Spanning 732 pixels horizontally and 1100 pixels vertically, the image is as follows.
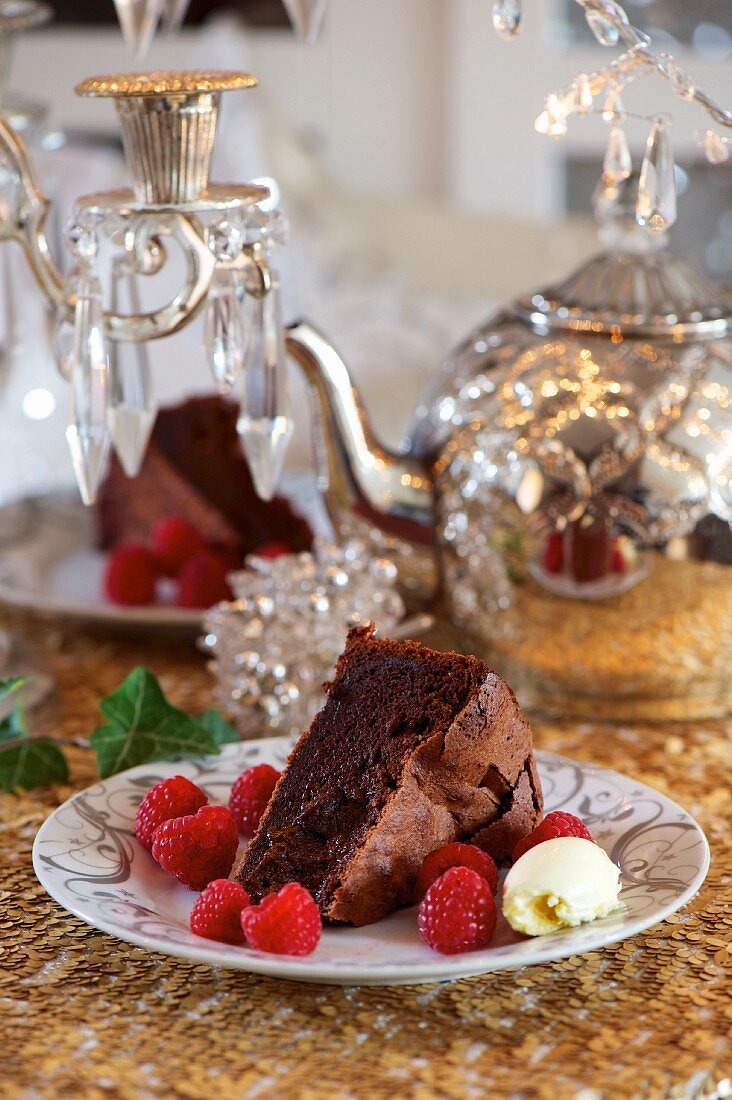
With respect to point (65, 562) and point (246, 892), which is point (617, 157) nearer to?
point (246, 892)

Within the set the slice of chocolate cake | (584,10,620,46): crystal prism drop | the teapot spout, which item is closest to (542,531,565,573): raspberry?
the teapot spout

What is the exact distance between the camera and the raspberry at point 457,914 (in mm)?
667

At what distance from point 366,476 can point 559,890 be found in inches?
17.3

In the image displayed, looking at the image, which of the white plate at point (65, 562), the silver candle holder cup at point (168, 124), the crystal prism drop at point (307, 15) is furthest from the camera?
the white plate at point (65, 562)

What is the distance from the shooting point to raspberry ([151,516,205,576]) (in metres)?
1.20

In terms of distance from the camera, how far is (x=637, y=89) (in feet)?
8.30

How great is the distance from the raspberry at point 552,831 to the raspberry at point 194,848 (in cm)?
15

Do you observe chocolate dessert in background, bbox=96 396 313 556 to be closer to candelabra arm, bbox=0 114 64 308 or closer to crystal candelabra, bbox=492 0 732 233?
candelabra arm, bbox=0 114 64 308

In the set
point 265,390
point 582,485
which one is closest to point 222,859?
point 265,390

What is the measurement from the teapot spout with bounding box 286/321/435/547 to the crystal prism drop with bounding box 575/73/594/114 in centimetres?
32

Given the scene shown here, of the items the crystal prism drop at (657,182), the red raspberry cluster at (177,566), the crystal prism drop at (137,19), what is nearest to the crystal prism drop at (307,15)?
the crystal prism drop at (137,19)

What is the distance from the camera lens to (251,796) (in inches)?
31.5

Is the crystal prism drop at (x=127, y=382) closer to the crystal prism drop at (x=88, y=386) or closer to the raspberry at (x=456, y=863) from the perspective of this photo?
the crystal prism drop at (x=88, y=386)

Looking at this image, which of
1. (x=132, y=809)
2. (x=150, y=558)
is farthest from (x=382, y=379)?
(x=132, y=809)
